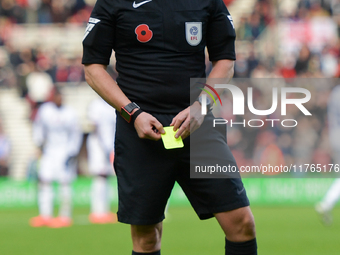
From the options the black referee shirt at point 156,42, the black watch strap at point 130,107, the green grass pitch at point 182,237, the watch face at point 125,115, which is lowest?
the green grass pitch at point 182,237

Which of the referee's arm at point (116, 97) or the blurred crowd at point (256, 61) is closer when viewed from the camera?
the referee's arm at point (116, 97)

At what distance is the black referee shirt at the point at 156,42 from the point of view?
11.3 ft

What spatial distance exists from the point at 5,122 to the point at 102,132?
7120 mm

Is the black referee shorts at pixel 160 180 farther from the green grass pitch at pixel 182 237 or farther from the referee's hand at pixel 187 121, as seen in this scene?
the green grass pitch at pixel 182 237

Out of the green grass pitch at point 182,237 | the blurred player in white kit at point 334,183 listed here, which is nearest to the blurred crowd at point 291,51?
the blurred player in white kit at point 334,183

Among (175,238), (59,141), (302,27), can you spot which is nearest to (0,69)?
(59,141)

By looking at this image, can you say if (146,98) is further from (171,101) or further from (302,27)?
(302,27)

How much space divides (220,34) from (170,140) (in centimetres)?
74

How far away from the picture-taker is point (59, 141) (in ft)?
33.4

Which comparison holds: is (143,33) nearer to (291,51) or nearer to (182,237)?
(182,237)

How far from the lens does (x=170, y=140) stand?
335cm

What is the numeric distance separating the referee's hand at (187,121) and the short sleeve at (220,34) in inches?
16.9

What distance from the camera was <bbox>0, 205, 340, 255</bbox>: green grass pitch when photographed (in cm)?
673

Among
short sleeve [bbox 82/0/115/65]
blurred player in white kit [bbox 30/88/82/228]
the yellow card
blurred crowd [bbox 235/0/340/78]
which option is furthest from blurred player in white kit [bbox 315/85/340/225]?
short sleeve [bbox 82/0/115/65]
